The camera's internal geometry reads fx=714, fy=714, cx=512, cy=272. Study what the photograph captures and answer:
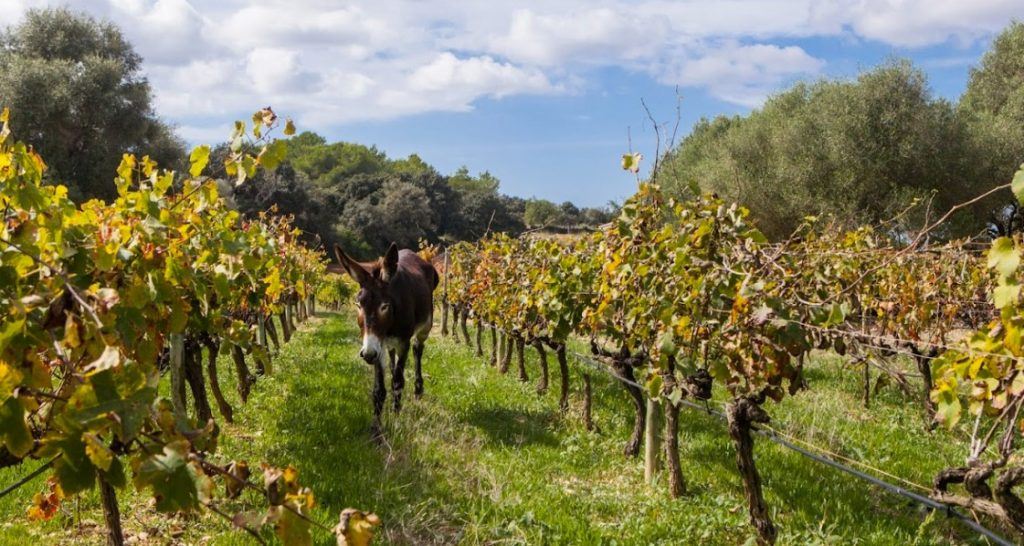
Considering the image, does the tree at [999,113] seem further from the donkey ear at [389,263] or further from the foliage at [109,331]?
the foliage at [109,331]

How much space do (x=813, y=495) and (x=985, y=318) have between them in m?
8.23

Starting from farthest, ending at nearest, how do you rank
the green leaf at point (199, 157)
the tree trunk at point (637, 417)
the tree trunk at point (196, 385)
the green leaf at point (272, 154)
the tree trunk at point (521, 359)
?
the tree trunk at point (521, 359) < the tree trunk at point (637, 417) < the tree trunk at point (196, 385) < the green leaf at point (199, 157) < the green leaf at point (272, 154)

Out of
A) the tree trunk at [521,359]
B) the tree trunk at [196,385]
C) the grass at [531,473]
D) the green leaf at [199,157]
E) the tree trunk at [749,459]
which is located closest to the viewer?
the green leaf at [199,157]

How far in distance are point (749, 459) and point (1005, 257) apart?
2.75 m

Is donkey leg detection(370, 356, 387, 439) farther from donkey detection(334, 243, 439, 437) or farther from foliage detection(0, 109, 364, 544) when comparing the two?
foliage detection(0, 109, 364, 544)

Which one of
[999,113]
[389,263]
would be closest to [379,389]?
[389,263]

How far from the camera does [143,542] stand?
4844mm

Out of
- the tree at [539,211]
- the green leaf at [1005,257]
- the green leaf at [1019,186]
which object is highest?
the tree at [539,211]

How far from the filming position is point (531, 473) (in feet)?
22.4

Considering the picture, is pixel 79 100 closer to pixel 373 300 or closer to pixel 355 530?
pixel 373 300

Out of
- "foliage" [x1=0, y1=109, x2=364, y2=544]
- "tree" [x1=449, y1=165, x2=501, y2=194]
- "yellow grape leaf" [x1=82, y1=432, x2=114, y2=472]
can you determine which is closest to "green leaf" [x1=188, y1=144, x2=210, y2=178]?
"foliage" [x1=0, y1=109, x2=364, y2=544]

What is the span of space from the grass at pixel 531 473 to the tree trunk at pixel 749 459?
19cm

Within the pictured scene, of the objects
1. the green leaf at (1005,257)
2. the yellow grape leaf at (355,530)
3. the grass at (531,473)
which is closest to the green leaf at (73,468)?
the yellow grape leaf at (355,530)

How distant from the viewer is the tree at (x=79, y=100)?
28781 mm
